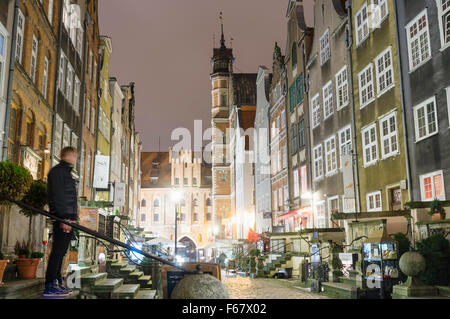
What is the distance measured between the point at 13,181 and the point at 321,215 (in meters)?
20.2

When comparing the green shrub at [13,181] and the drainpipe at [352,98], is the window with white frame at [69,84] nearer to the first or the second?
the drainpipe at [352,98]

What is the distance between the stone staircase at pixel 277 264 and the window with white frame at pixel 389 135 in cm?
881

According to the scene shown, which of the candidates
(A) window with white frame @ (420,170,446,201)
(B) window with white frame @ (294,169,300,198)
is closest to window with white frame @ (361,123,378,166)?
(A) window with white frame @ (420,170,446,201)

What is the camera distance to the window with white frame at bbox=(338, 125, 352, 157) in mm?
22141

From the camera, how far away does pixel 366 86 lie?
20.6 meters

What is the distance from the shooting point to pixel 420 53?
16031 mm

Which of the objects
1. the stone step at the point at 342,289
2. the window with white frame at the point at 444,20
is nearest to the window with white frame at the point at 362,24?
the window with white frame at the point at 444,20

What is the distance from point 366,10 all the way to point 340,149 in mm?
6924

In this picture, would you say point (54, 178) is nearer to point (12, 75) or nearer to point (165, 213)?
point (12, 75)

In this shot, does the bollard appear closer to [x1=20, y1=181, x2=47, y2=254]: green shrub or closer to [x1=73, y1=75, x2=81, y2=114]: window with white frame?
[x1=20, y1=181, x2=47, y2=254]: green shrub

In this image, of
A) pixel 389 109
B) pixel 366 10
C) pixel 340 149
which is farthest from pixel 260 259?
pixel 366 10

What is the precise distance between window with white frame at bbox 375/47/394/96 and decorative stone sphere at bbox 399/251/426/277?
9375 millimetres

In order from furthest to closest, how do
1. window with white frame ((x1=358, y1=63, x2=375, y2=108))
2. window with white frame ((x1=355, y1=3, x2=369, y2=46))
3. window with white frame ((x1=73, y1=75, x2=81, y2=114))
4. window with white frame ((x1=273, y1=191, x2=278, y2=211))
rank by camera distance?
1. window with white frame ((x1=273, y1=191, x2=278, y2=211))
2. window with white frame ((x1=73, y1=75, x2=81, y2=114))
3. window with white frame ((x1=355, y1=3, x2=369, y2=46))
4. window with white frame ((x1=358, y1=63, x2=375, y2=108))

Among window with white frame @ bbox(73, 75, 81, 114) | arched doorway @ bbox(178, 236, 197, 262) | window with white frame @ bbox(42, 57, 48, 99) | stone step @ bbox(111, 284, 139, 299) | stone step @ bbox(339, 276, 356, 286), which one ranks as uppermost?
window with white frame @ bbox(73, 75, 81, 114)
